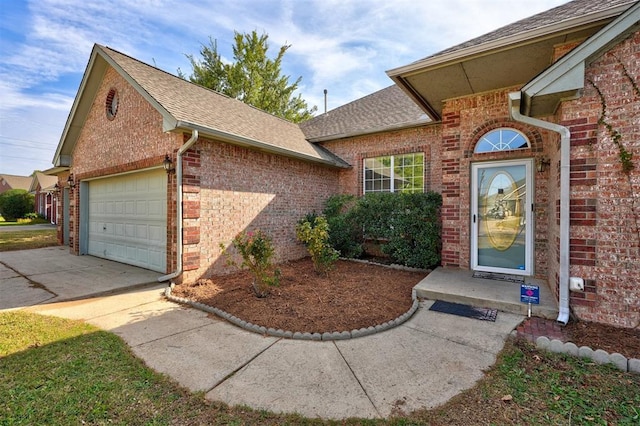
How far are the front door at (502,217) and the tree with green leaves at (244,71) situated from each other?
18082 millimetres

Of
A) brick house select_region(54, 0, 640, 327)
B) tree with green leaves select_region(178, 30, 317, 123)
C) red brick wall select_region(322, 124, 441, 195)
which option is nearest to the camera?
brick house select_region(54, 0, 640, 327)

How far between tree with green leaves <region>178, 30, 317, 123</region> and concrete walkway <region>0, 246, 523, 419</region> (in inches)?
755

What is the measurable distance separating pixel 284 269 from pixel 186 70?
20.2 m

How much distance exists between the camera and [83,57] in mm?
8312

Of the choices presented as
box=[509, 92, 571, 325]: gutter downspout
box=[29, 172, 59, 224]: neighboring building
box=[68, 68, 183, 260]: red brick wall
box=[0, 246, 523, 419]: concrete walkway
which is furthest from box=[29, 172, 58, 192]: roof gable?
box=[509, 92, 571, 325]: gutter downspout

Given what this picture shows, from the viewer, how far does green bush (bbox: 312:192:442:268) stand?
688 cm

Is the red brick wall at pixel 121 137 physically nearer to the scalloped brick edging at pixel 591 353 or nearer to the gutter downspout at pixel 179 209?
the gutter downspout at pixel 179 209

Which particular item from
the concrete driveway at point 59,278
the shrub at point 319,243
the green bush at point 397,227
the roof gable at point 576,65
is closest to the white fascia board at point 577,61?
the roof gable at point 576,65

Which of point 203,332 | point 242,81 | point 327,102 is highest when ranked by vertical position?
point 242,81

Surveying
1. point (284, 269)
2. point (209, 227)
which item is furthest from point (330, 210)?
point (209, 227)

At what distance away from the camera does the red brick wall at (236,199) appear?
593cm

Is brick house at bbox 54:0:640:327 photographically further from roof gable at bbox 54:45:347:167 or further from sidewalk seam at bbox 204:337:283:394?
sidewalk seam at bbox 204:337:283:394

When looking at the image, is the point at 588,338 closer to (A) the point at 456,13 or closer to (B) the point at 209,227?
(A) the point at 456,13

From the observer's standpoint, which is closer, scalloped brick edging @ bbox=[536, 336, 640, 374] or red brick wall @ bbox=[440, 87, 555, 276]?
scalloped brick edging @ bbox=[536, 336, 640, 374]
